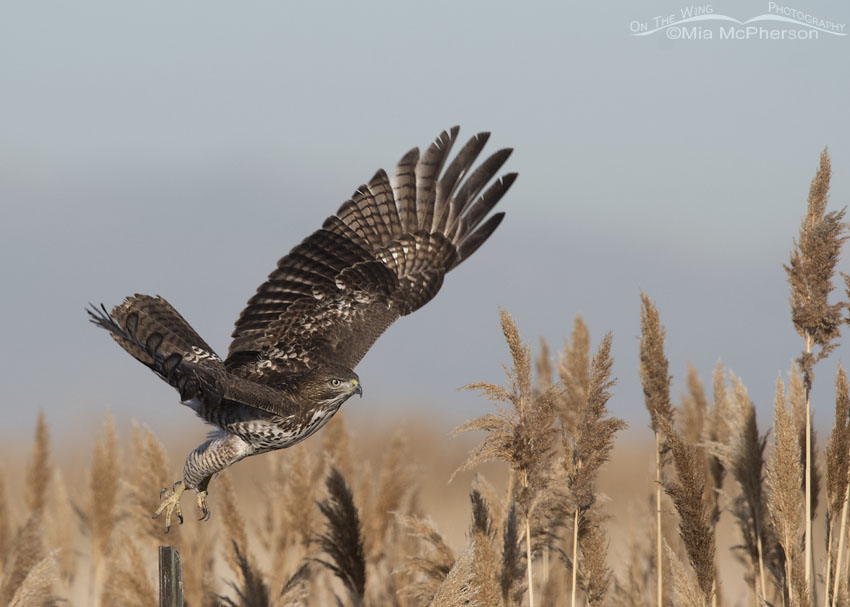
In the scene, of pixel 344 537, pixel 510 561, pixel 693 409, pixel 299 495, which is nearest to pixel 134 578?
pixel 344 537

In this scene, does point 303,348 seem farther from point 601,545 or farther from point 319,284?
point 601,545

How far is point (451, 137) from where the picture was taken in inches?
283

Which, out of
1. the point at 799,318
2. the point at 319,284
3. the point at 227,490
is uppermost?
the point at 319,284

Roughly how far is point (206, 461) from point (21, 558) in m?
1.45

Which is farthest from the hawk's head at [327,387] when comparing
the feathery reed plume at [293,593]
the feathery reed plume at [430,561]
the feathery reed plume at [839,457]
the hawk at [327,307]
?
the feathery reed plume at [839,457]

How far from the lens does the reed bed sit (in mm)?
4523

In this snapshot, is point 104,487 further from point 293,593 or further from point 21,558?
point 293,593

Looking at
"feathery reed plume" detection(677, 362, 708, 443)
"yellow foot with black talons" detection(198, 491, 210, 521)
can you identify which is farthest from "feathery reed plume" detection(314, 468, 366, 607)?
"feathery reed plume" detection(677, 362, 708, 443)

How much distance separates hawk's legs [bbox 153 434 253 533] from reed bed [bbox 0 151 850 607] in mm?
308

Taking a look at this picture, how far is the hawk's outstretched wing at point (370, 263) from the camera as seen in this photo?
6730mm

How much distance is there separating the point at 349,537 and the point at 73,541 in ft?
12.6

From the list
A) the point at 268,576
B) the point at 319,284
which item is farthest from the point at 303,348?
the point at 268,576

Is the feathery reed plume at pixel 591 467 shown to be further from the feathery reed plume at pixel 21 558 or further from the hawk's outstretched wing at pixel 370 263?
the feathery reed plume at pixel 21 558

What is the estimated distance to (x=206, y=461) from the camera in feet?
19.3
